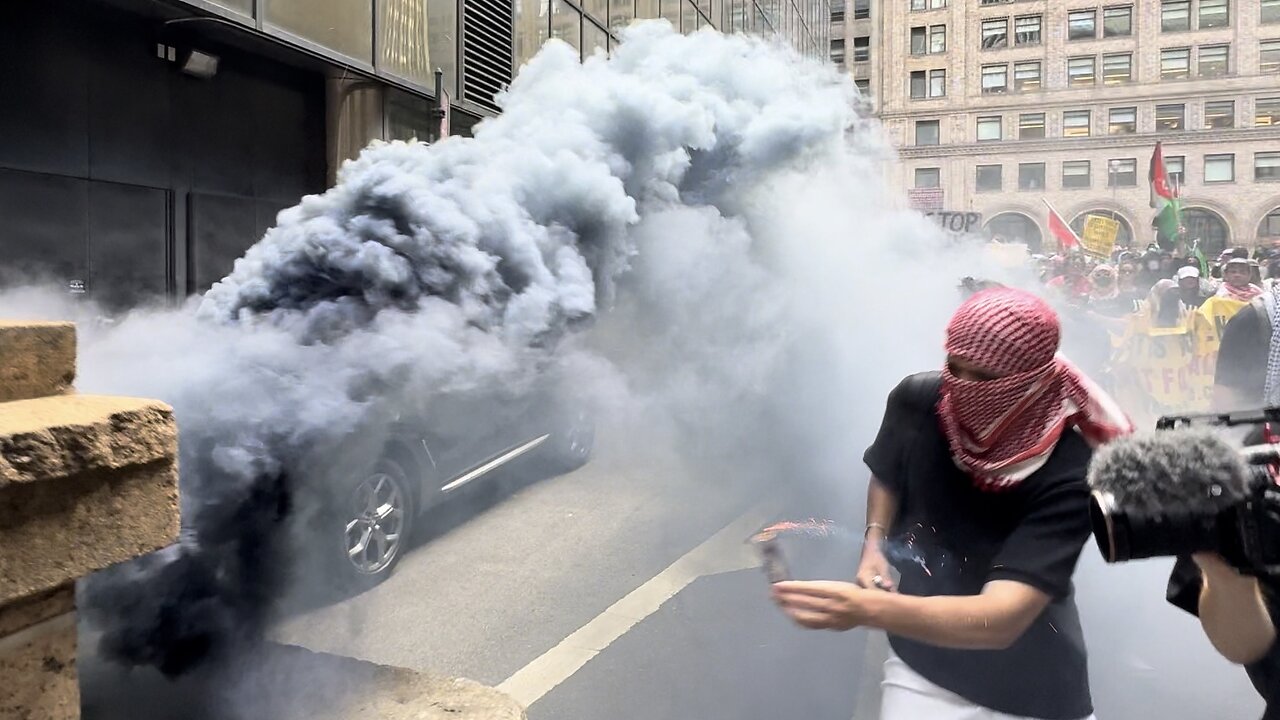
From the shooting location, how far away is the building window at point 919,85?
970 inches

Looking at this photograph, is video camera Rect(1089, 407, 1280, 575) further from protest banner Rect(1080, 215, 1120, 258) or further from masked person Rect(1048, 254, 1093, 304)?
protest banner Rect(1080, 215, 1120, 258)

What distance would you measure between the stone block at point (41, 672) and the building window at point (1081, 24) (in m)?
25.5

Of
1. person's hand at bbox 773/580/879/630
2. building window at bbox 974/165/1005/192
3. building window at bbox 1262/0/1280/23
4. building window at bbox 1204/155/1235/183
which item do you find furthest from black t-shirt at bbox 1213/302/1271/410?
building window at bbox 1204/155/1235/183

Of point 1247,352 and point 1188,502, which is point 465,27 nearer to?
point 1247,352

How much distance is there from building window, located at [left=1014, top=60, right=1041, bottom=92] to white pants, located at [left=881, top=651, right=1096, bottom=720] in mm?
26661

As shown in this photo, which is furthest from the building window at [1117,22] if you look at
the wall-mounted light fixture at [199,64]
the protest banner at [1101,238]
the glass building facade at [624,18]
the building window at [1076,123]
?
the wall-mounted light fixture at [199,64]

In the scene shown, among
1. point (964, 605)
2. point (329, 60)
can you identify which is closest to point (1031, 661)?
point (964, 605)

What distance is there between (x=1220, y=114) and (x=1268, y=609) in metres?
28.4

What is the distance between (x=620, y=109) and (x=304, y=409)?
2112 mm

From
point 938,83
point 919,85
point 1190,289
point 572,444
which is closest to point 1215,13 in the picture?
point 1190,289

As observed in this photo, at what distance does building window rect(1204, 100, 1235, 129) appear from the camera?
2374 cm

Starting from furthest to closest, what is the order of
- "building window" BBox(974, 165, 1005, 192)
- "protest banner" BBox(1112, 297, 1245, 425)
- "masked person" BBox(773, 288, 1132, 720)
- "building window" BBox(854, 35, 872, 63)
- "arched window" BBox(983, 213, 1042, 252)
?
"building window" BBox(974, 165, 1005, 192) < "arched window" BBox(983, 213, 1042, 252) < "building window" BBox(854, 35, 872, 63) < "protest banner" BBox(1112, 297, 1245, 425) < "masked person" BBox(773, 288, 1132, 720)

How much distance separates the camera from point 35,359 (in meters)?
1.12

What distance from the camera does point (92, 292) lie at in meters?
6.89
